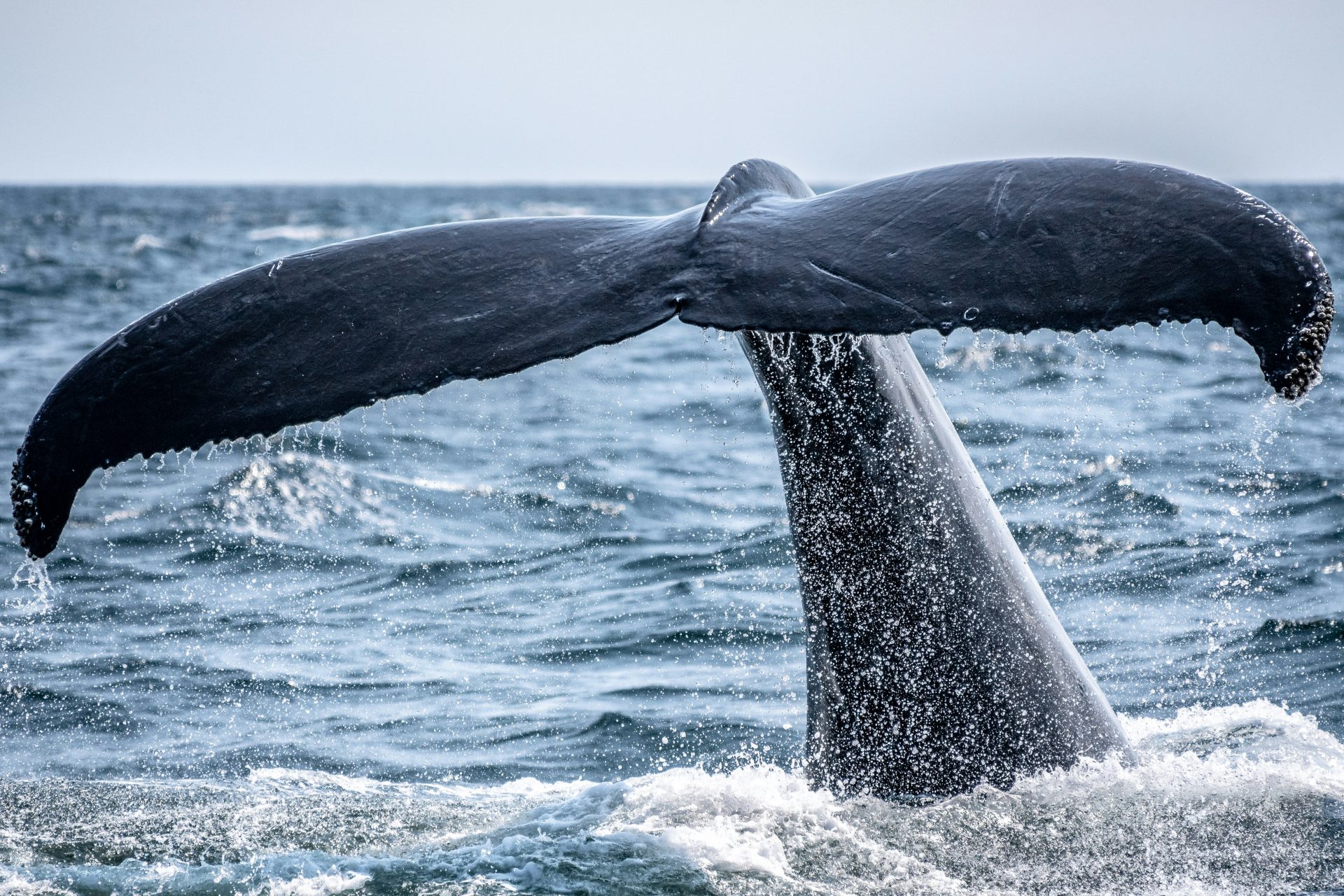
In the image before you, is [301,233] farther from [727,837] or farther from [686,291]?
[686,291]

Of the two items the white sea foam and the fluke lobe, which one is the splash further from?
the white sea foam

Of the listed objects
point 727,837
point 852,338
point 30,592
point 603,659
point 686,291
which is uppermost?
point 686,291

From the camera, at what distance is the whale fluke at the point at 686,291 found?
2.58 meters

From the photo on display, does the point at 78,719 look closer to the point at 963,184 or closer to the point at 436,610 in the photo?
the point at 436,610

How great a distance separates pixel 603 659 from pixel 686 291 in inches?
167

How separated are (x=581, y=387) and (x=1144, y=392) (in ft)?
18.0

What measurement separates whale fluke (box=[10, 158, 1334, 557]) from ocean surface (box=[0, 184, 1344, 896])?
467mm

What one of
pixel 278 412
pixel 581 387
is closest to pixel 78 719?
pixel 278 412

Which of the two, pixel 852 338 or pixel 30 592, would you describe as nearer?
pixel 852 338

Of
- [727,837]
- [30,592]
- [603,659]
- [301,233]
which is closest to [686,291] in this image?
[727,837]

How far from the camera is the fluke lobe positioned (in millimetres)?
2641

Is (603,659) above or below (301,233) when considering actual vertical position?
below

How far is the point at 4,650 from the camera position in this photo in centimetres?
666

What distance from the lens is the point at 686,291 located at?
2818 millimetres
